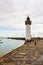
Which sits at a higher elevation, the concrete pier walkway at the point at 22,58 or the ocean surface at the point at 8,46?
the concrete pier walkway at the point at 22,58

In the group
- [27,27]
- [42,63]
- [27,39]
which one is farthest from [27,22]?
[42,63]

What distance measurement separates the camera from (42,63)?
3439 millimetres

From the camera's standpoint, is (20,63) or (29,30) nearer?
(20,63)

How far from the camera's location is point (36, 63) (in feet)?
11.2

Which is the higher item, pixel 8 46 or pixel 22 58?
pixel 22 58

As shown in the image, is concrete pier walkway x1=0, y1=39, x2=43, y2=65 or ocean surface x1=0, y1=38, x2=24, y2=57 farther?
ocean surface x1=0, y1=38, x2=24, y2=57

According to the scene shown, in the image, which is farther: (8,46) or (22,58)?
(8,46)

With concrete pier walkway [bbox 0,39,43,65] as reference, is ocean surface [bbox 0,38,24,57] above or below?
below

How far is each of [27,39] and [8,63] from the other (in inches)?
249

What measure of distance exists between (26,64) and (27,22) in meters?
6.37

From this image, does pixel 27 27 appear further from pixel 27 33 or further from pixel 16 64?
pixel 16 64

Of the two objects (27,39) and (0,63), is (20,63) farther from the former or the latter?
(27,39)

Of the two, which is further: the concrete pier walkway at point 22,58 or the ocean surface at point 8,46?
the ocean surface at point 8,46

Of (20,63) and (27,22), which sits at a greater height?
(27,22)
